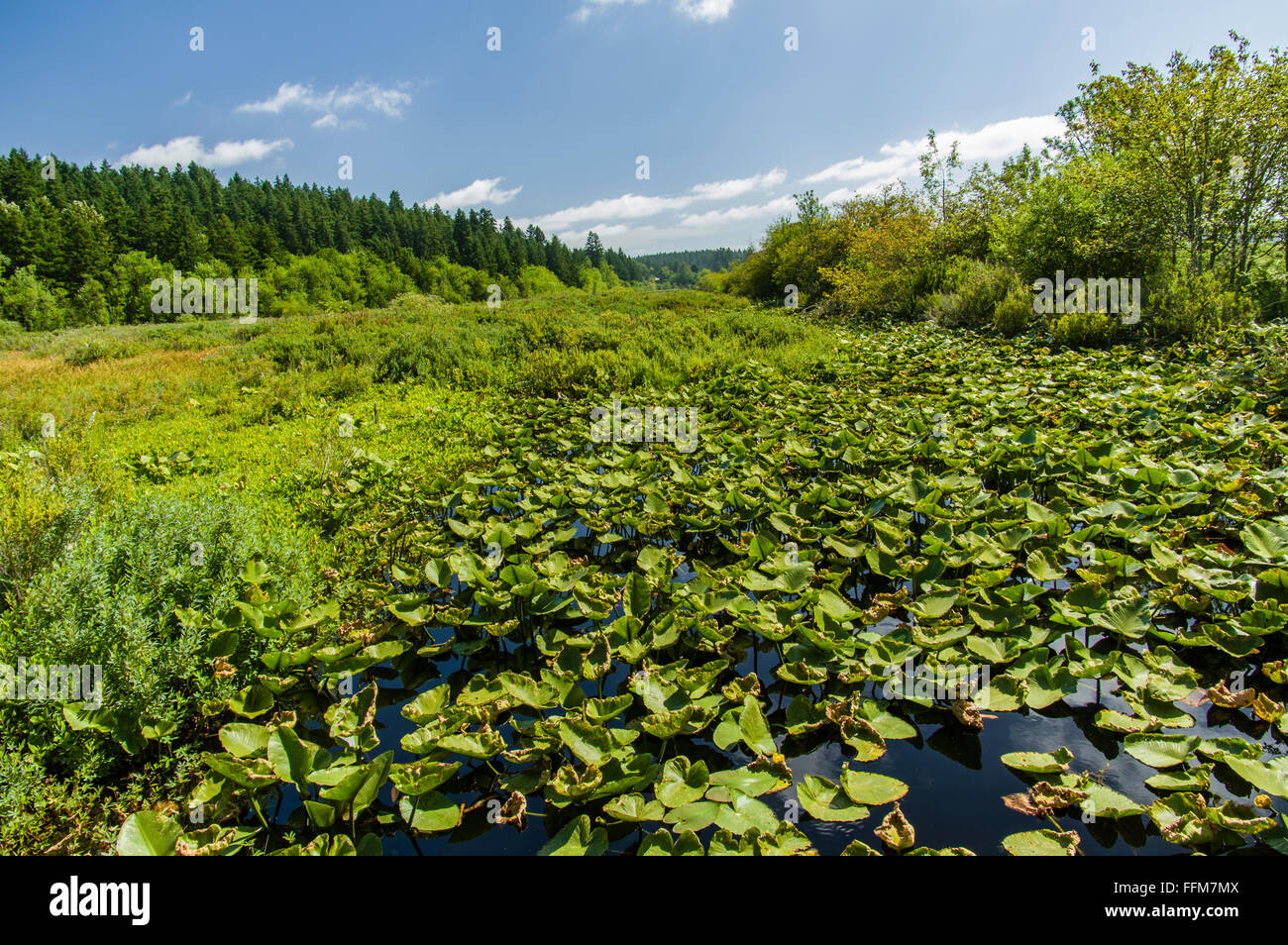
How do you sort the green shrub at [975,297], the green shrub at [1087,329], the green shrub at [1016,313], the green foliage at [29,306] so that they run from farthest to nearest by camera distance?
1. the green foliage at [29,306]
2. the green shrub at [975,297]
3. the green shrub at [1016,313]
4. the green shrub at [1087,329]

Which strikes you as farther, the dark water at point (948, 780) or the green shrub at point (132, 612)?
the green shrub at point (132, 612)

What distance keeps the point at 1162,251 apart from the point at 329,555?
A: 15120 millimetres

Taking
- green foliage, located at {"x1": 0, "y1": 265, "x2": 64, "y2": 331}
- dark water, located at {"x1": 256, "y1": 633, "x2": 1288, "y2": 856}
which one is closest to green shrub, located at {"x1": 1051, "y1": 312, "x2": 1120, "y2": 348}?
dark water, located at {"x1": 256, "y1": 633, "x2": 1288, "y2": 856}

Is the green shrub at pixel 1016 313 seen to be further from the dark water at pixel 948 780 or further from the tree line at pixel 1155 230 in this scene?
the dark water at pixel 948 780

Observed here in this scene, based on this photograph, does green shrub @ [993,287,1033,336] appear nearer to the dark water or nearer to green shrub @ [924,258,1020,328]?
green shrub @ [924,258,1020,328]

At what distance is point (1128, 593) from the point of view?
2.61 meters

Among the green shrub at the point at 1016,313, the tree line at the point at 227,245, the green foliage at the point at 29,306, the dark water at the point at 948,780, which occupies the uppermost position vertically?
the tree line at the point at 227,245

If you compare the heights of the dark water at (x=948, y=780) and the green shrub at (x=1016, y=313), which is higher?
the green shrub at (x=1016, y=313)

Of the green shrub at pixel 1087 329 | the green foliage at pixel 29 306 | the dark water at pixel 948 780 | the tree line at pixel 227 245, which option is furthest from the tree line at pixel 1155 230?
the green foliage at pixel 29 306

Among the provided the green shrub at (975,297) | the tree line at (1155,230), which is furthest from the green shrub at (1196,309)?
the green shrub at (975,297)

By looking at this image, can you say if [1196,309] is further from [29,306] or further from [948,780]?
[29,306]

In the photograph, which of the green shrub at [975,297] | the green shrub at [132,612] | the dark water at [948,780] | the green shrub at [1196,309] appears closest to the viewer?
the dark water at [948,780]
